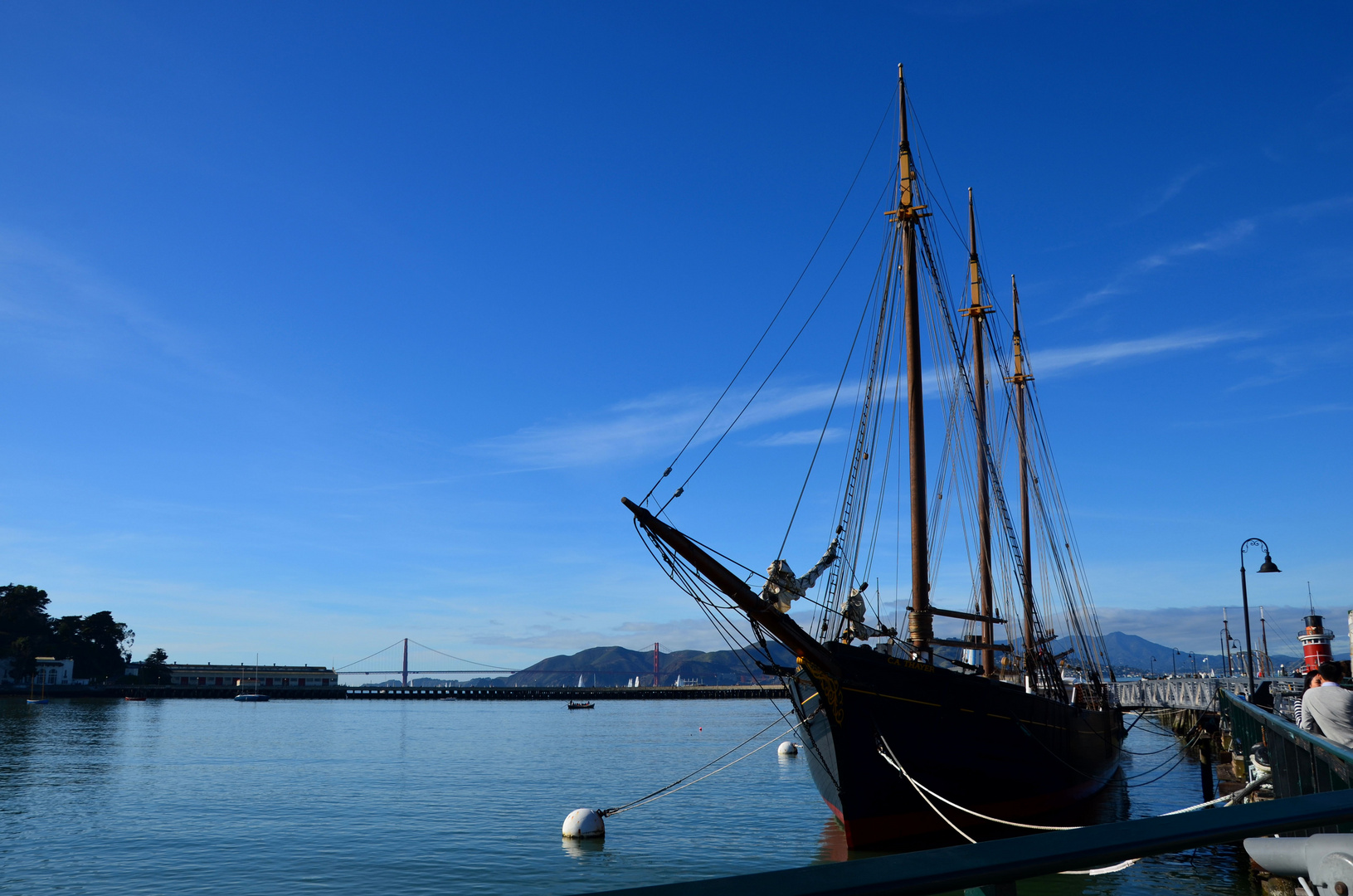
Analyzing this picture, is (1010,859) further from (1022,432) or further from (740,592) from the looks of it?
(1022,432)

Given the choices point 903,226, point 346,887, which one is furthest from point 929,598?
point 346,887

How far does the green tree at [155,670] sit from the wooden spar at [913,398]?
189100mm

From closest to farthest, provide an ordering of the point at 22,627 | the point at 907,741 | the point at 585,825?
the point at 907,741 < the point at 585,825 < the point at 22,627

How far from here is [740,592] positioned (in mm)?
19484

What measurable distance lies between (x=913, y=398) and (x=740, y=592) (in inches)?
349

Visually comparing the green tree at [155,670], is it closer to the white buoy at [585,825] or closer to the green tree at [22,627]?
the green tree at [22,627]

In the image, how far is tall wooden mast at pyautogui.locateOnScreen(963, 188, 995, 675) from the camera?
3172 cm

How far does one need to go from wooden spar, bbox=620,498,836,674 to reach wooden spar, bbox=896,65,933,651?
13.7 ft

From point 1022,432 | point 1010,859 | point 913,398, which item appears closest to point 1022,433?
point 1022,432

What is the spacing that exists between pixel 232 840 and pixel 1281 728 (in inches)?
1070

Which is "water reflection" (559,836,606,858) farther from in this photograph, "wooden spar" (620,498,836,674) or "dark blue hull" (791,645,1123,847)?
"wooden spar" (620,498,836,674)

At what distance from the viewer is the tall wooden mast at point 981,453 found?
3172 centimetres

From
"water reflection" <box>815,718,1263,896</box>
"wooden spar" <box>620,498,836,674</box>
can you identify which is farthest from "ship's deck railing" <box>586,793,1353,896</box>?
"wooden spar" <box>620,498,836,674</box>

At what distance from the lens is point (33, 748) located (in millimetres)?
60969
